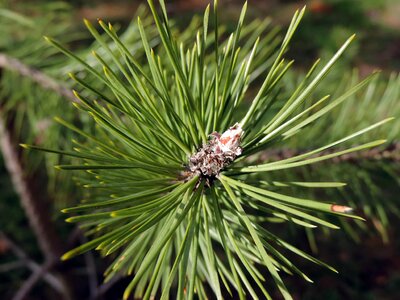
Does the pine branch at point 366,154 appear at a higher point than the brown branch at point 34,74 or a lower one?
lower

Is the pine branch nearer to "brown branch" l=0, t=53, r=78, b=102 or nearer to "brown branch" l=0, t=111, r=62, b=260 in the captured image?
"brown branch" l=0, t=53, r=78, b=102

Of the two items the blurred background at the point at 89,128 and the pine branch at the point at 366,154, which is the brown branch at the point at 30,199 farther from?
the pine branch at the point at 366,154

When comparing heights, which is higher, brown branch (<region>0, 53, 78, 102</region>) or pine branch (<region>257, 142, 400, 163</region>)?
brown branch (<region>0, 53, 78, 102</region>)

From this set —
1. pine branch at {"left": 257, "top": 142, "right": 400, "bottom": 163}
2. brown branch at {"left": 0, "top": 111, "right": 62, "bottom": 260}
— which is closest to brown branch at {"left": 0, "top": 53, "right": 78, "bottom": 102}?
brown branch at {"left": 0, "top": 111, "right": 62, "bottom": 260}

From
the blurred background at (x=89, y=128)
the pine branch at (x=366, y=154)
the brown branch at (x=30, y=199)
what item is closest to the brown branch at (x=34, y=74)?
the blurred background at (x=89, y=128)

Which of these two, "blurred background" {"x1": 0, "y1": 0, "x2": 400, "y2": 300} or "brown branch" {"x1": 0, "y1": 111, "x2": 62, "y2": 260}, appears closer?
"blurred background" {"x1": 0, "y1": 0, "x2": 400, "y2": 300}

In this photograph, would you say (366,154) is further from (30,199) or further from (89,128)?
(30,199)

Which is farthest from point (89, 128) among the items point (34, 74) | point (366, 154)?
point (366, 154)
